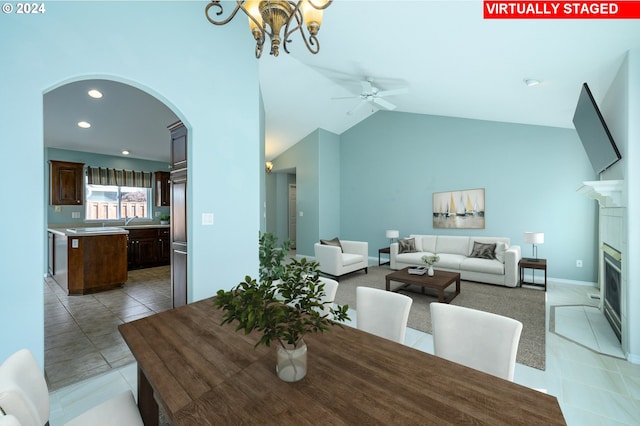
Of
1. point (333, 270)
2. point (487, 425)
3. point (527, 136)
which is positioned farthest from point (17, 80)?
point (527, 136)

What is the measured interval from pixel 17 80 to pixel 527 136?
6568 millimetres

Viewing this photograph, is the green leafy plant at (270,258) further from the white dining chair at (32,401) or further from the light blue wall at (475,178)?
the light blue wall at (475,178)

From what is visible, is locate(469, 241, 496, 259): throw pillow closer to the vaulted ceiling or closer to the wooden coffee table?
the wooden coffee table

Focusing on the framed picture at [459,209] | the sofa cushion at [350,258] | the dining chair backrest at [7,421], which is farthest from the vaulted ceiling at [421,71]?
the dining chair backrest at [7,421]

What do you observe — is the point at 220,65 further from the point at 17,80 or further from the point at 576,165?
the point at 576,165

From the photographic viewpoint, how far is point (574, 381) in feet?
6.95

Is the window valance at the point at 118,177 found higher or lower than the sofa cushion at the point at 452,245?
higher

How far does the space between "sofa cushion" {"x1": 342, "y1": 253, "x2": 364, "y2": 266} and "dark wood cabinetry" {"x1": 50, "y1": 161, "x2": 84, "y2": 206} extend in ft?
17.4

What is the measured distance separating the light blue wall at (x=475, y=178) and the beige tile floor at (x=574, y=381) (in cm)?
230

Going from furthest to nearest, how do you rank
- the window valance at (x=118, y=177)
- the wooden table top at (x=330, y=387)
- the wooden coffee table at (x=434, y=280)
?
1. the window valance at (x=118, y=177)
2. the wooden coffee table at (x=434, y=280)
3. the wooden table top at (x=330, y=387)

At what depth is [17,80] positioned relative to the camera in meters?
1.80

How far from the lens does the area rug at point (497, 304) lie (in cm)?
→ 264

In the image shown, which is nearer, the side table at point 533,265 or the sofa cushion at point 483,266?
the side table at point 533,265

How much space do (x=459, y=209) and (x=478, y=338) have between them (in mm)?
5045
